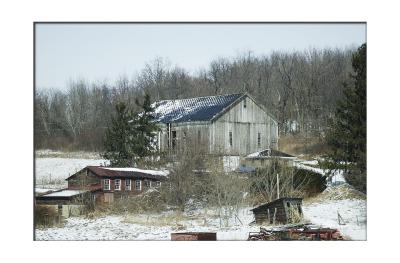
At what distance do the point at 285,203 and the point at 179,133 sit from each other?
2241 millimetres

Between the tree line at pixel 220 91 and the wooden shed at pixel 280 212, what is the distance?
1.26 m

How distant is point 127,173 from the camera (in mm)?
14297

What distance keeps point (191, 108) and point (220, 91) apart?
597mm

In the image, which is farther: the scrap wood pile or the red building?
the red building

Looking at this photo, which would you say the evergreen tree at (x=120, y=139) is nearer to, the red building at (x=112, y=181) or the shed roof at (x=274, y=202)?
the red building at (x=112, y=181)

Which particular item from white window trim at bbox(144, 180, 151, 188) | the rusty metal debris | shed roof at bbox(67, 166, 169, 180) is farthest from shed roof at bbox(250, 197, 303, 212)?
white window trim at bbox(144, 180, 151, 188)

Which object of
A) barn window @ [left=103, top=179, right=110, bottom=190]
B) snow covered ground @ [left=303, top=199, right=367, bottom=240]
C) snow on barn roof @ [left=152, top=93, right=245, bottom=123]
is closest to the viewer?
snow covered ground @ [left=303, top=199, right=367, bottom=240]

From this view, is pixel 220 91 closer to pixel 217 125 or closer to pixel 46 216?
pixel 217 125

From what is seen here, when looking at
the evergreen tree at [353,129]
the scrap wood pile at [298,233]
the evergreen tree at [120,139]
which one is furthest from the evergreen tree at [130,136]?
the evergreen tree at [353,129]

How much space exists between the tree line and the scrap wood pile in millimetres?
1668

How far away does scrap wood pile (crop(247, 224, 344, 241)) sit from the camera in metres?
13.8

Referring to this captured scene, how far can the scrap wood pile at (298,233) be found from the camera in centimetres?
1377

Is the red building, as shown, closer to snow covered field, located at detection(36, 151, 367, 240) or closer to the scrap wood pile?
snow covered field, located at detection(36, 151, 367, 240)

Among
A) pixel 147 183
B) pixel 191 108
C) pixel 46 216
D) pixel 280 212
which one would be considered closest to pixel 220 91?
pixel 191 108
